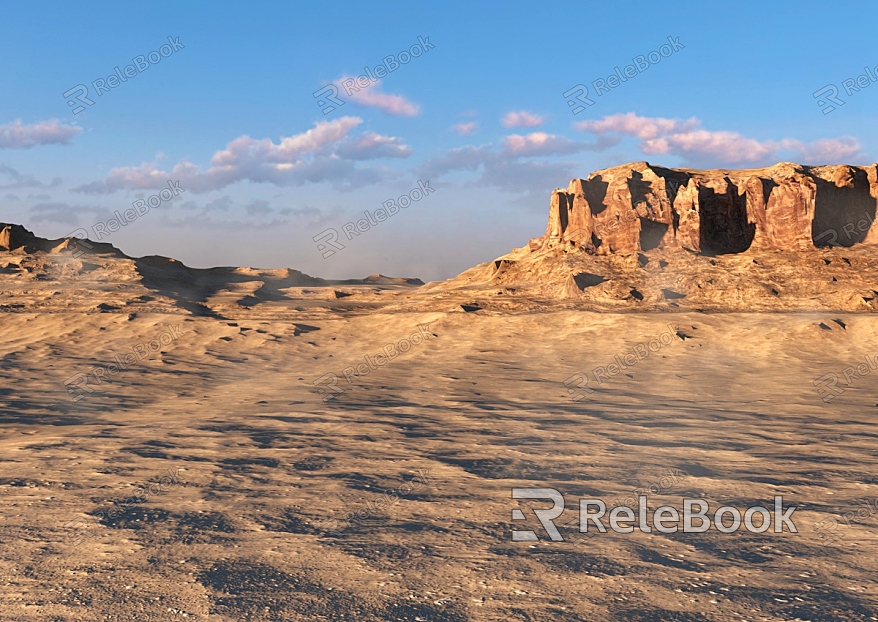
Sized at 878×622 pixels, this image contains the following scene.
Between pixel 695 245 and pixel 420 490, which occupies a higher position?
pixel 695 245

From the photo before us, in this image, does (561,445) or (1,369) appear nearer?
(561,445)

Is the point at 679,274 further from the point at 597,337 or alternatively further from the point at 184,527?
the point at 184,527

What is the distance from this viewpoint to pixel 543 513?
6.02m

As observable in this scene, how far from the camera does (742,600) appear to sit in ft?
13.9

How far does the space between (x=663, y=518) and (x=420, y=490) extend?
7.51 feet

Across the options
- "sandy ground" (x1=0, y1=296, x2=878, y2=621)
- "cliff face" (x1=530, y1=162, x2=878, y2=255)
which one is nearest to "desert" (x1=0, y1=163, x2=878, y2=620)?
"sandy ground" (x1=0, y1=296, x2=878, y2=621)

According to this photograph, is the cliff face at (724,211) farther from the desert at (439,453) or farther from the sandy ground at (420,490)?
the sandy ground at (420,490)

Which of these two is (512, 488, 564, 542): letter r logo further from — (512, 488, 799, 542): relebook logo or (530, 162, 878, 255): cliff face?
(530, 162, 878, 255): cliff face

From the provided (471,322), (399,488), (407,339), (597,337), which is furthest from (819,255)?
(399,488)

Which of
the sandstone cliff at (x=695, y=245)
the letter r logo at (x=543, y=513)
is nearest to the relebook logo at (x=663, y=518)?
the letter r logo at (x=543, y=513)

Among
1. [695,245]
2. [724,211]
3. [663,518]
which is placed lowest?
[663,518]

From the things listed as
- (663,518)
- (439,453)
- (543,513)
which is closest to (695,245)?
(439,453)

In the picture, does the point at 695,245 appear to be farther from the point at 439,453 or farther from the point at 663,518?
the point at 663,518

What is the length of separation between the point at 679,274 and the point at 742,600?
24338 millimetres
